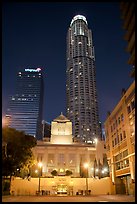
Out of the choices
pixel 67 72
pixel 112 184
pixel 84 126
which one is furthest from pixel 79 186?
pixel 67 72

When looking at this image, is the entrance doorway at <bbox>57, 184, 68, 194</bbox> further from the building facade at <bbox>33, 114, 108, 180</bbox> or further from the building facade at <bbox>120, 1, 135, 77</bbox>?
the building facade at <bbox>120, 1, 135, 77</bbox>

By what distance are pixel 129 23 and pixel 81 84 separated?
146069 millimetres

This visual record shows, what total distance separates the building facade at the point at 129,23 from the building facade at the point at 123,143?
94.3ft

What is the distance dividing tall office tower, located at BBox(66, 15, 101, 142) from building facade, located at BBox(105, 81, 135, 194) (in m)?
83.0

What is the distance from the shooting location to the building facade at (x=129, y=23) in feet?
33.1

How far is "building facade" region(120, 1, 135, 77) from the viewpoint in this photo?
10.1 meters

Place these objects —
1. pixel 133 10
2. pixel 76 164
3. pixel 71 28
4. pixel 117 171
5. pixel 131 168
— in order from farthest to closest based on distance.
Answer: pixel 71 28
pixel 76 164
pixel 117 171
pixel 131 168
pixel 133 10

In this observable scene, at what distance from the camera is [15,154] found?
29.7 m

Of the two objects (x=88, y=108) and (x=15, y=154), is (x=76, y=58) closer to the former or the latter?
(x=88, y=108)

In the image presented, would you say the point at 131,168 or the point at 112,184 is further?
the point at 112,184

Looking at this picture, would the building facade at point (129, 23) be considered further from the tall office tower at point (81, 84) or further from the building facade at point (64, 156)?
the tall office tower at point (81, 84)

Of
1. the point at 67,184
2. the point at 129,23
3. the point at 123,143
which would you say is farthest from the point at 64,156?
the point at 129,23

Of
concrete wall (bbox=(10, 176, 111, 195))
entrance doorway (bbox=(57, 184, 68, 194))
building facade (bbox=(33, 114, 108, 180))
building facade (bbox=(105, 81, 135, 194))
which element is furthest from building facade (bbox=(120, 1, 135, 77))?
building facade (bbox=(33, 114, 108, 180))

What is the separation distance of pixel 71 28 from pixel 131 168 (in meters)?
170
